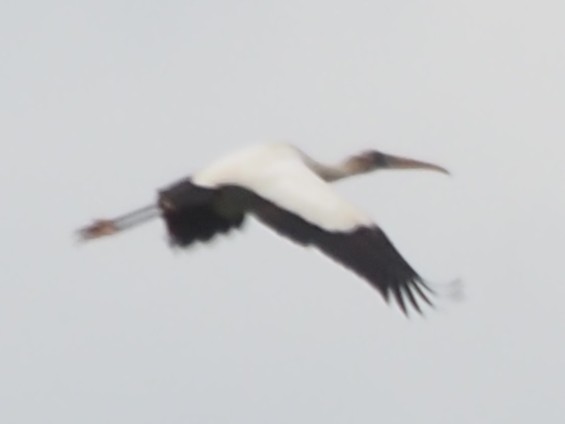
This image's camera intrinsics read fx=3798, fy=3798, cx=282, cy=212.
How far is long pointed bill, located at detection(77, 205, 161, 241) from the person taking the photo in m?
29.3

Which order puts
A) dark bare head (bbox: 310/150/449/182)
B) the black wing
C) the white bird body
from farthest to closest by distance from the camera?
dark bare head (bbox: 310/150/449/182)
the white bird body
the black wing

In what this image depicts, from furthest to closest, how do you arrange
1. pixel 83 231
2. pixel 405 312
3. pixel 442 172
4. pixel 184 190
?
1. pixel 442 172
2. pixel 83 231
3. pixel 184 190
4. pixel 405 312

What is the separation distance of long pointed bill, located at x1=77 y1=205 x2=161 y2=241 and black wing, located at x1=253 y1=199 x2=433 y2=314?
1.57 m

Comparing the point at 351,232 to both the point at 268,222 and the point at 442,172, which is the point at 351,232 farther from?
the point at 442,172

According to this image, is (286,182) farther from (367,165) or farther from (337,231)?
(367,165)

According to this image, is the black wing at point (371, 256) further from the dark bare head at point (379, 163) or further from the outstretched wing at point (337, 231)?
the dark bare head at point (379, 163)

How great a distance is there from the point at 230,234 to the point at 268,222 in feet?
2.57

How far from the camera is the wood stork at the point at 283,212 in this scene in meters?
27.7

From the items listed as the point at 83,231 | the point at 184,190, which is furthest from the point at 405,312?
the point at 83,231

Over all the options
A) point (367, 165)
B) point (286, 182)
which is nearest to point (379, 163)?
point (367, 165)

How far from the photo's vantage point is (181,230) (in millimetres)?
29094

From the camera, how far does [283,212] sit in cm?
2823

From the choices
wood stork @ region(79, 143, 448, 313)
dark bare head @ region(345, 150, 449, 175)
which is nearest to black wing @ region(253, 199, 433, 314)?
wood stork @ region(79, 143, 448, 313)

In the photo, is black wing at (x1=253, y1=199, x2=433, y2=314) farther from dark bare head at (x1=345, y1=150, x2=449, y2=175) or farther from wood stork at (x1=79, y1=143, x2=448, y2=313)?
dark bare head at (x1=345, y1=150, x2=449, y2=175)
